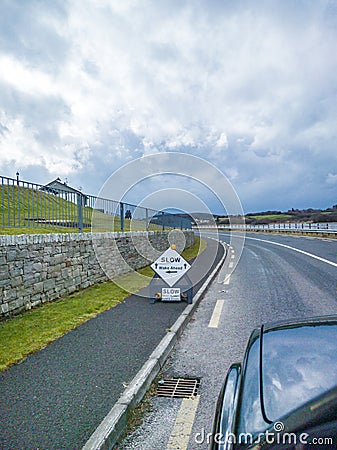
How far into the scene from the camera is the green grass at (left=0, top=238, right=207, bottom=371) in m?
4.71

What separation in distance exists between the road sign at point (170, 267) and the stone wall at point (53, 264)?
2170 millimetres

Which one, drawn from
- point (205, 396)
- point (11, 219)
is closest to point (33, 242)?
point (11, 219)

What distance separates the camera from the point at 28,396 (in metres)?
3.40

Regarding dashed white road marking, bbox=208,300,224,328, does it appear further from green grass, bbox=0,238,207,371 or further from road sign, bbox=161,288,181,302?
green grass, bbox=0,238,207,371

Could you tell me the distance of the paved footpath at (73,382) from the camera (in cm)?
279

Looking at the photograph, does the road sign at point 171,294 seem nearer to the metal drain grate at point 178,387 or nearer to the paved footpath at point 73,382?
the paved footpath at point 73,382

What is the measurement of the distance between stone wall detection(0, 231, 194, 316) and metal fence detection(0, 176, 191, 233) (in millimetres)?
507

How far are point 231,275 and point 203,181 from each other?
4.08 m

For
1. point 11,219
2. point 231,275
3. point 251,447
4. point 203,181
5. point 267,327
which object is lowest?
point 231,275

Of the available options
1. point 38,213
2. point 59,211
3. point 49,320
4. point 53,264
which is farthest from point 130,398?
point 59,211

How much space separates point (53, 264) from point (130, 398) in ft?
16.0

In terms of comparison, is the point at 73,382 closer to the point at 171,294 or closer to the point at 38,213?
the point at 171,294

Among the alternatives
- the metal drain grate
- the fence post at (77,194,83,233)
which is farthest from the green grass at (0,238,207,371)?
the metal drain grate

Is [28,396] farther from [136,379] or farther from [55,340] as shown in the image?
[55,340]
